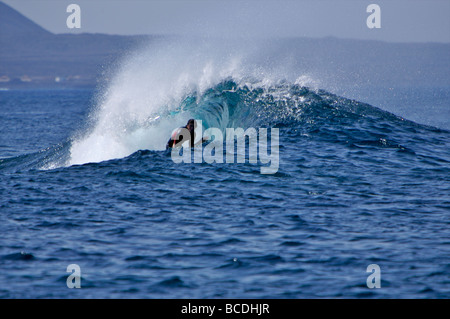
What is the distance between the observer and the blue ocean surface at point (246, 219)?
8.70 meters

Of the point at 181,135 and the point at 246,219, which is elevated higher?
the point at 181,135

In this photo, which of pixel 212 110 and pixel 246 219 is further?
pixel 212 110

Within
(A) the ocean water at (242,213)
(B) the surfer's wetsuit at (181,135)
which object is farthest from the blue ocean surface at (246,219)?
(B) the surfer's wetsuit at (181,135)

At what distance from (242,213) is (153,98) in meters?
14.1

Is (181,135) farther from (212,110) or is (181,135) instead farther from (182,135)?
(212,110)

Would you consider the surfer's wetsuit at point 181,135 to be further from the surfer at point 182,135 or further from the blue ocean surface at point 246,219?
the blue ocean surface at point 246,219

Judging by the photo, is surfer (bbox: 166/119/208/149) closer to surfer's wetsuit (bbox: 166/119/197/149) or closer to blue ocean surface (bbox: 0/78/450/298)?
surfer's wetsuit (bbox: 166/119/197/149)

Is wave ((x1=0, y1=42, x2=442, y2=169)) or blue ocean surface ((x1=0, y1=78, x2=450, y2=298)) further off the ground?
wave ((x1=0, y1=42, x2=442, y2=169))

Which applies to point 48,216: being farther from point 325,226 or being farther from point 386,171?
point 386,171

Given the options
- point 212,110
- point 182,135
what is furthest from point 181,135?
point 212,110

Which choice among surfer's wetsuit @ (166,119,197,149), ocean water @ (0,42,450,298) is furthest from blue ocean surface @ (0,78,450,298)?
surfer's wetsuit @ (166,119,197,149)

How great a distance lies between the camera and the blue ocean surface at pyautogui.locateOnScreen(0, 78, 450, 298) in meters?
8.70

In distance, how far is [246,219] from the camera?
11703 mm

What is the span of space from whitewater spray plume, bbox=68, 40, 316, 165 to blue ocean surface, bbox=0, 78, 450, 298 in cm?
19
